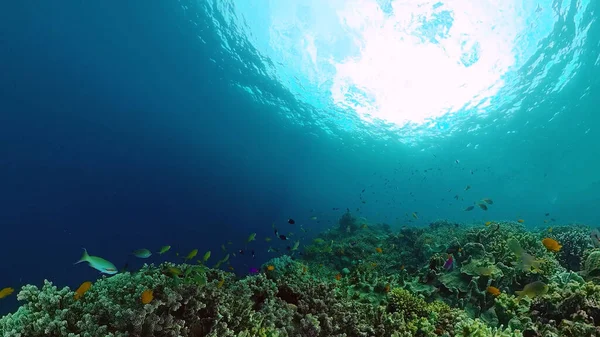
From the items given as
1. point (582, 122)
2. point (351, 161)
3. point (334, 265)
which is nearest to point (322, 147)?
point (351, 161)

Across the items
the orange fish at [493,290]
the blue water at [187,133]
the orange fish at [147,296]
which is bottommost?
the orange fish at [147,296]

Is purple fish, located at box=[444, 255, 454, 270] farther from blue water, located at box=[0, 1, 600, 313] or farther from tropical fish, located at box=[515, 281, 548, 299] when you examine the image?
blue water, located at box=[0, 1, 600, 313]

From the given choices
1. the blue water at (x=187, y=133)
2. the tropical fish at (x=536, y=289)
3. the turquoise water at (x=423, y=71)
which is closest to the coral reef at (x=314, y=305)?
the tropical fish at (x=536, y=289)

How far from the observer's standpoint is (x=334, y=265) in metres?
13.2

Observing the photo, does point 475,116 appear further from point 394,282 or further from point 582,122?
point 394,282

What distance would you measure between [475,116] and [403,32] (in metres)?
16.5

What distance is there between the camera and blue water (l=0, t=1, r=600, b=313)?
23297mm

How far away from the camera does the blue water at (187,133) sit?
2330 cm

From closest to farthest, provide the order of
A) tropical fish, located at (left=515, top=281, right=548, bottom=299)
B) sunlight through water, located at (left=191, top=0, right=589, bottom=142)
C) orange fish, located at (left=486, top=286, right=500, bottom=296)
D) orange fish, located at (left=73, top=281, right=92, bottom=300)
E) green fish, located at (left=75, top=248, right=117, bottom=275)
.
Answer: orange fish, located at (left=73, top=281, right=92, bottom=300) < tropical fish, located at (left=515, top=281, right=548, bottom=299) < green fish, located at (left=75, top=248, right=117, bottom=275) < orange fish, located at (left=486, top=286, right=500, bottom=296) < sunlight through water, located at (left=191, top=0, right=589, bottom=142)

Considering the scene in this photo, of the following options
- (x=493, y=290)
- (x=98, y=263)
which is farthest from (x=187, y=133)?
(x=493, y=290)

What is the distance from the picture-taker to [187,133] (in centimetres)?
4494

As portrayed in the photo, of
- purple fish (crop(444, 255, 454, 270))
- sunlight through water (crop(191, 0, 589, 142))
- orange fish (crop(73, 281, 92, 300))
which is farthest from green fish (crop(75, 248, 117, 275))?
sunlight through water (crop(191, 0, 589, 142))

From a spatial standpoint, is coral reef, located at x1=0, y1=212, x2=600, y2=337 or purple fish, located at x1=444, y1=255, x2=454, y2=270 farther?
purple fish, located at x1=444, y1=255, x2=454, y2=270

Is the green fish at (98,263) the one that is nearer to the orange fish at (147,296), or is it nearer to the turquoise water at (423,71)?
the orange fish at (147,296)
